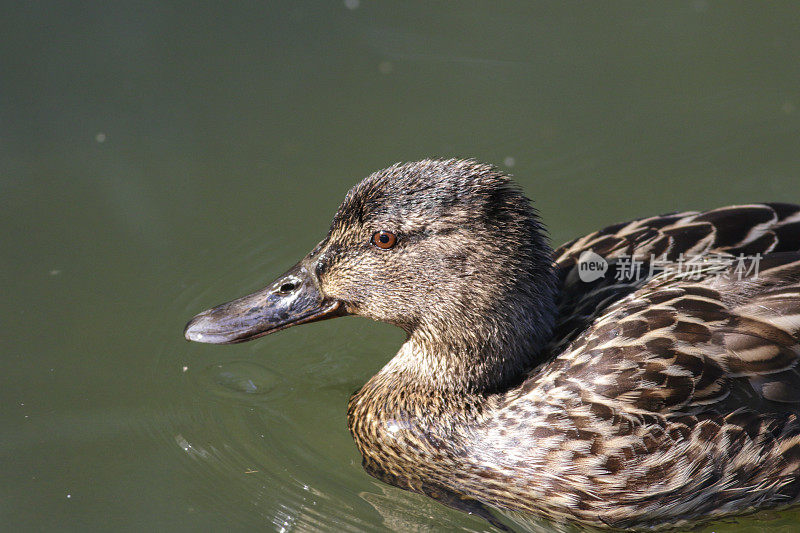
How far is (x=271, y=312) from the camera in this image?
193 inches

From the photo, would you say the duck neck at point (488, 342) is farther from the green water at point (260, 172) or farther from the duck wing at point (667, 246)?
the green water at point (260, 172)

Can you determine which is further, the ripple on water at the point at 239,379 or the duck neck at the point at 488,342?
the ripple on water at the point at 239,379

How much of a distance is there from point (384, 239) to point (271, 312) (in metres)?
0.77

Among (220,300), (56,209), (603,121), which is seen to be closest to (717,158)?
(603,121)

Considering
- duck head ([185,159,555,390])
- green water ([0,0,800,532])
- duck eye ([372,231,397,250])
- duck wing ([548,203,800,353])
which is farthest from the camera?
green water ([0,0,800,532])

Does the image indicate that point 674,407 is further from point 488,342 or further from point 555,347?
point 488,342

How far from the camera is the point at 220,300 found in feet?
20.4

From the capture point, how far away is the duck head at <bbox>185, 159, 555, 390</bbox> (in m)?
4.47

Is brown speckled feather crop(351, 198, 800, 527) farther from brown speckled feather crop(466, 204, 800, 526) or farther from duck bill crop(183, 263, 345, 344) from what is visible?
duck bill crop(183, 263, 345, 344)

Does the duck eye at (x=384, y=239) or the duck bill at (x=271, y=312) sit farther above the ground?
the duck eye at (x=384, y=239)

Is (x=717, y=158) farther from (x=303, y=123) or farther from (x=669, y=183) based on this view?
(x=303, y=123)

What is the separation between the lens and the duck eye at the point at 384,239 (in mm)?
4590

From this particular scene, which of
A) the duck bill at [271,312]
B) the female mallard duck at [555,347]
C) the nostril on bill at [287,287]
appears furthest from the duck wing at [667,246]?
the nostril on bill at [287,287]

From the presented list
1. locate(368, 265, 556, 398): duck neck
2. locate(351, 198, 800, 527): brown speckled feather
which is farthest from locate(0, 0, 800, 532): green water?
locate(368, 265, 556, 398): duck neck
